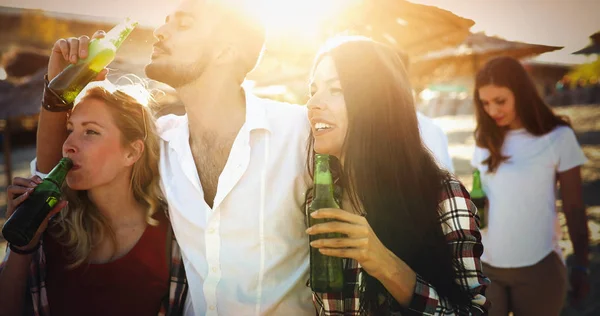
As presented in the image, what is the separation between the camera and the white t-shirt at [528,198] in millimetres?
2873

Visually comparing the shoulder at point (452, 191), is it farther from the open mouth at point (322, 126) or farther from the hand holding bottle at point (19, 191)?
the hand holding bottle at point (19, 191)

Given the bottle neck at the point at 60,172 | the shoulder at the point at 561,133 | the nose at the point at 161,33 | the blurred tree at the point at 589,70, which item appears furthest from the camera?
the blurred tree at the point at 589,70

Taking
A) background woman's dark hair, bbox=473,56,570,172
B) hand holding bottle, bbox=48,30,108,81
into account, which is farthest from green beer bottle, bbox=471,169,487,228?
hand holding bottle, bbox=48,30,108,81

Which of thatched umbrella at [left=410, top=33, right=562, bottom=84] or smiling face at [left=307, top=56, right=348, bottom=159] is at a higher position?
thatched umbrella at [left=410, top=33, right=562, bottom=84]

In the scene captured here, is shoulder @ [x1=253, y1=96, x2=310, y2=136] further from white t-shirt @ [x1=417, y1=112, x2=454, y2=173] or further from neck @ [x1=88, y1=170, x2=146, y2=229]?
white t-shirt @ [x1=417, y1=112, x2=454, y2=173]

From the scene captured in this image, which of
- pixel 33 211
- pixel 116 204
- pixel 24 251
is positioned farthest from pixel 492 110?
pixel 24 251

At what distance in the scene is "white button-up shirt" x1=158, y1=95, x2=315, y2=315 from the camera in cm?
194

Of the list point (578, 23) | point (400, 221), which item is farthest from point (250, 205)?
point (578, 23)

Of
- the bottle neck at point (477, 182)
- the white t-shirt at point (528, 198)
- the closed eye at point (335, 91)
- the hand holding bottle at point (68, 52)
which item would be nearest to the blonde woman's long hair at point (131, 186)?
the hand holding bottle at point (68, 52)

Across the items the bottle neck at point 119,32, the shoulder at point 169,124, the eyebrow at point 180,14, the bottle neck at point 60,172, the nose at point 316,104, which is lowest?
the bottle neck at point 60,172

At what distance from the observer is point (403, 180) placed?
172cm

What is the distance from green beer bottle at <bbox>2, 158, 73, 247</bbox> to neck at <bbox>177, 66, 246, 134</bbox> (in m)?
0.69

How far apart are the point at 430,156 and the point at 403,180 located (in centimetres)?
18

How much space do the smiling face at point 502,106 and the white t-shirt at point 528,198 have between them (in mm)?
134
